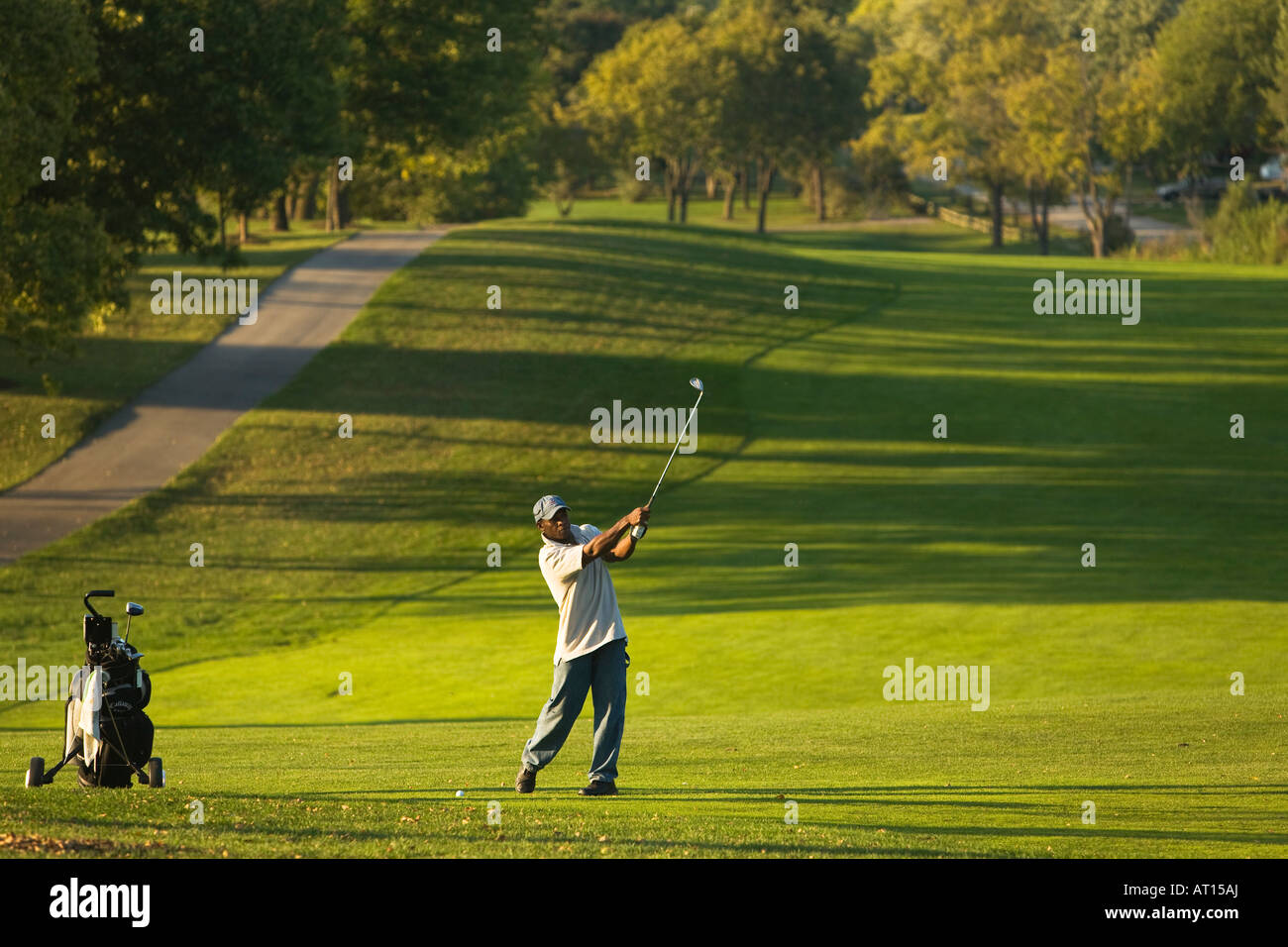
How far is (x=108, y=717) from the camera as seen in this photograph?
11844 millimetres

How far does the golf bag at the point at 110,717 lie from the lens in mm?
11688

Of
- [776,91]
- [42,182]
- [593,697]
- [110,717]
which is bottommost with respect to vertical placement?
[110,717]

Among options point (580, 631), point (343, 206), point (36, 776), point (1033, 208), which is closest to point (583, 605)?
point (580, 631)

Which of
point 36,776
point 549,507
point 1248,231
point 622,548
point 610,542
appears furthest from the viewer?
point 1248,231

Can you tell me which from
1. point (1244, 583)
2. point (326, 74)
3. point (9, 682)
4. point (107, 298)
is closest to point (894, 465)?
point (1244, 583)

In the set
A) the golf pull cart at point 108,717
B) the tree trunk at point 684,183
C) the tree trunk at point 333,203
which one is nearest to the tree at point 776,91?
the tree trunk at point 684,183

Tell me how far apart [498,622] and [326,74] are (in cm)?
1581

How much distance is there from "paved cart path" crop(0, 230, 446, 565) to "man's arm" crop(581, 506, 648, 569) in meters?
24.8

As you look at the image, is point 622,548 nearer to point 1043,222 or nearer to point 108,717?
point 108,717

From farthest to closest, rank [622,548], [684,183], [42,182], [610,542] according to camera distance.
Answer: [684,183], [42,182], [610,542], [622,548]

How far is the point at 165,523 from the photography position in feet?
113

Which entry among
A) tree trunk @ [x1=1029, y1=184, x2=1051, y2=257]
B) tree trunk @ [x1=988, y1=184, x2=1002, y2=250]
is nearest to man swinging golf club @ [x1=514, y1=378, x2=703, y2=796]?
tree trunk @ [x1=1029, y1=184, x2=1051, y2=257]

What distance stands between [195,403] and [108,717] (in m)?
31.6
